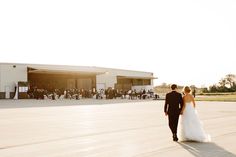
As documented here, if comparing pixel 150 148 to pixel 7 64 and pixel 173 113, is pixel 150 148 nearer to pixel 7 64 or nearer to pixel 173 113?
pixel 173 113

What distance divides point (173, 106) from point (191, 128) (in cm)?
88

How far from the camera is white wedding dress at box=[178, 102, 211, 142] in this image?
10633 mm

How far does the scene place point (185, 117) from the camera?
35.9 feet

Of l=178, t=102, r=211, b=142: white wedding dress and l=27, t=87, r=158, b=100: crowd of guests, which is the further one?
l=27, t=87, r=158, b=100: crowd of guests

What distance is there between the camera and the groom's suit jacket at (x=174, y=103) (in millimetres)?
11266

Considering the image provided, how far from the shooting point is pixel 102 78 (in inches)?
2687

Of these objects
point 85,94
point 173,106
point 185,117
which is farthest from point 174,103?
point 85,94

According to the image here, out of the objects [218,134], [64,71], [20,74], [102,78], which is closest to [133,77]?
[102,78]

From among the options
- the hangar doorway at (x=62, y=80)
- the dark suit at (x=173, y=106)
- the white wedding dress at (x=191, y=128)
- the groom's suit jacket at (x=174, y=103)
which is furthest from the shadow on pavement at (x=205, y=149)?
the hangar doorway at (x=62, y=80)

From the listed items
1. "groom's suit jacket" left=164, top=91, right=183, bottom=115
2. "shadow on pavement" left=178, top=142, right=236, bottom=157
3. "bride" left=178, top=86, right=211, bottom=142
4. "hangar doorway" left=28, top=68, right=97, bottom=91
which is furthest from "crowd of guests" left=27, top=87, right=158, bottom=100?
"shadow on pavement" left=178, top=142, right=236, bottom=157

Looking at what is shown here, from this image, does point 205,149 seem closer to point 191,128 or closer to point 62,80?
point 191,128

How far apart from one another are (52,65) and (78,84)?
35.6 feet

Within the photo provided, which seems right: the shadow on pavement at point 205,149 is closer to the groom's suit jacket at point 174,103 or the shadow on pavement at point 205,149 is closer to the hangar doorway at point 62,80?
the groom's suit jacket at point 174,103

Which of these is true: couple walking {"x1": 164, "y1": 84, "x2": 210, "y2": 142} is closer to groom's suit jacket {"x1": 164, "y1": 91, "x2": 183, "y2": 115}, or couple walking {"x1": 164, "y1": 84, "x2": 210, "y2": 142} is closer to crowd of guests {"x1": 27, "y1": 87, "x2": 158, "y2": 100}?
groom's suit jacket {"x1": 164, "y1": 91, "x2": 183, "y2": 115}
